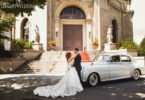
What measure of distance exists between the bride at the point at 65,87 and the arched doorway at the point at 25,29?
17.6 m

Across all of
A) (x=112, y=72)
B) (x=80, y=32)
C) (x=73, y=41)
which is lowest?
(x=112, y=72)

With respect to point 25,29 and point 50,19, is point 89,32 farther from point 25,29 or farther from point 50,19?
point 25,29

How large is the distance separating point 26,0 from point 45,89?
4.67 m

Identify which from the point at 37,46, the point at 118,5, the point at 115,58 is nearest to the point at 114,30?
the point at 118,5

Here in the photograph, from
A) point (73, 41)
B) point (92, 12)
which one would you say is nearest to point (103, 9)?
point (92, 12)

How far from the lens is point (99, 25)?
67.4 feet

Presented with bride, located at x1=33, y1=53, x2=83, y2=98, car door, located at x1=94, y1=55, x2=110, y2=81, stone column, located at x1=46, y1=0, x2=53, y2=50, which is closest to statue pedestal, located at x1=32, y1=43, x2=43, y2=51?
stone column, located at x1=46, y1=0, x2=53, y2=50

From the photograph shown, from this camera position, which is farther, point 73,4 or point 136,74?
point 73,4

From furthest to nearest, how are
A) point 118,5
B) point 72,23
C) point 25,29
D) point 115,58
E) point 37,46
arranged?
point 118,5, point 25,29, point 72,23, point 37,46, point 115,58

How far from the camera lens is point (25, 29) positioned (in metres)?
22.5

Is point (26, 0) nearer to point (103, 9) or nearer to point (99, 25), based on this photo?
point (99, 25)

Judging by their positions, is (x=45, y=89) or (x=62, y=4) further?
(x=62, y=4)

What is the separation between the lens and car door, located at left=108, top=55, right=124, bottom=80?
302 inches

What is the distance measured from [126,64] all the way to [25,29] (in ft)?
60.0
